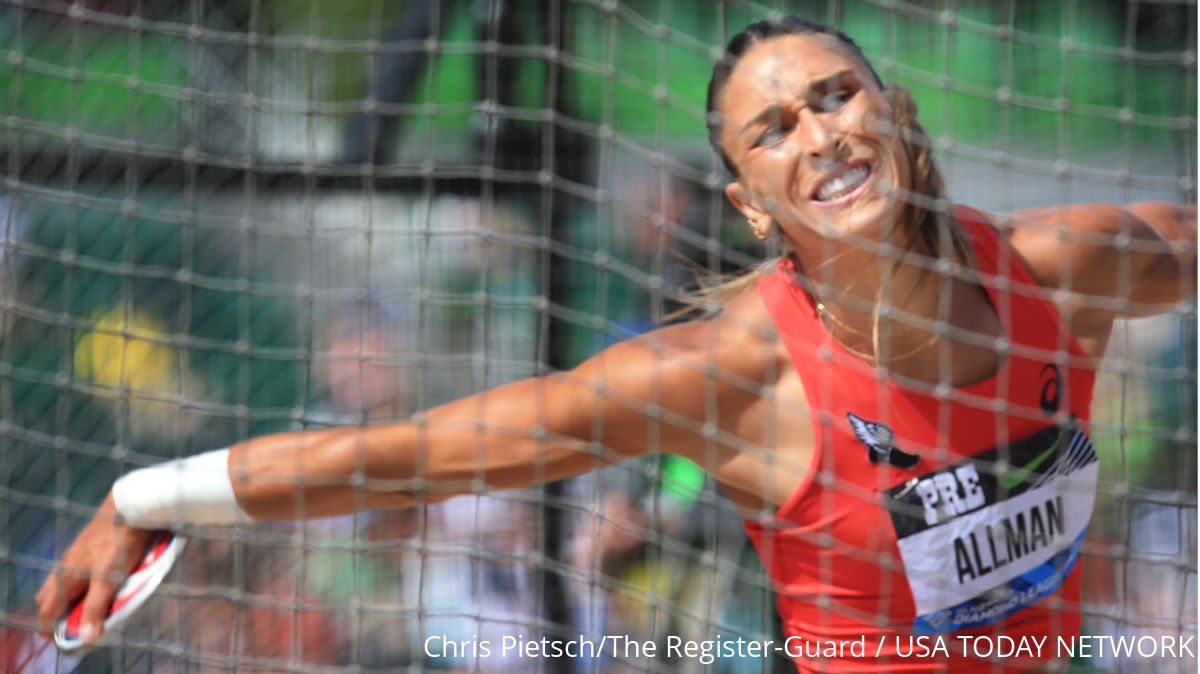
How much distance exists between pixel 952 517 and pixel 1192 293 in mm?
487

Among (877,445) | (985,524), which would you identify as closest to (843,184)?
(877,445)

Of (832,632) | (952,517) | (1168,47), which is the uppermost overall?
(1168,47)

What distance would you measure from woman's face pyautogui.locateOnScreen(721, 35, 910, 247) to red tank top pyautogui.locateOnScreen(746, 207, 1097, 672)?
0.35 ft

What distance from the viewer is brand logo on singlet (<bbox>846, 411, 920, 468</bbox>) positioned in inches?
59.4

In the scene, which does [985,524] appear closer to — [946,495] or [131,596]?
[946,495]

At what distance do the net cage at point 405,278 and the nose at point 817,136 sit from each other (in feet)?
2.57

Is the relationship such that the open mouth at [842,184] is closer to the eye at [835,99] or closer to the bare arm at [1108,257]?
the eye at [835,99]

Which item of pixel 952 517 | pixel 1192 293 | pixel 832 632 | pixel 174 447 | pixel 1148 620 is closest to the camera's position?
pixel 952 517

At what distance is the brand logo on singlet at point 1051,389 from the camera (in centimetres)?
154

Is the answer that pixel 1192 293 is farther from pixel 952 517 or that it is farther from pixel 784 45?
pixel 784 45

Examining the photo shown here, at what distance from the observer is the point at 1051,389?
155cm

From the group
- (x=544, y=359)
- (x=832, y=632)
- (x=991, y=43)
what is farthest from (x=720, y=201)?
(x=832, y=632)

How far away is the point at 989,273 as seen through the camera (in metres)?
1.58

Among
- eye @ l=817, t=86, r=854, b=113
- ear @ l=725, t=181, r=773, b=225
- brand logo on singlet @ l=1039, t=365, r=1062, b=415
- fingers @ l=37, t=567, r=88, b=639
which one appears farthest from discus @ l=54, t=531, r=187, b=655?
brand logo on singlet @ l=1039, t=365, r=1062, b=415
